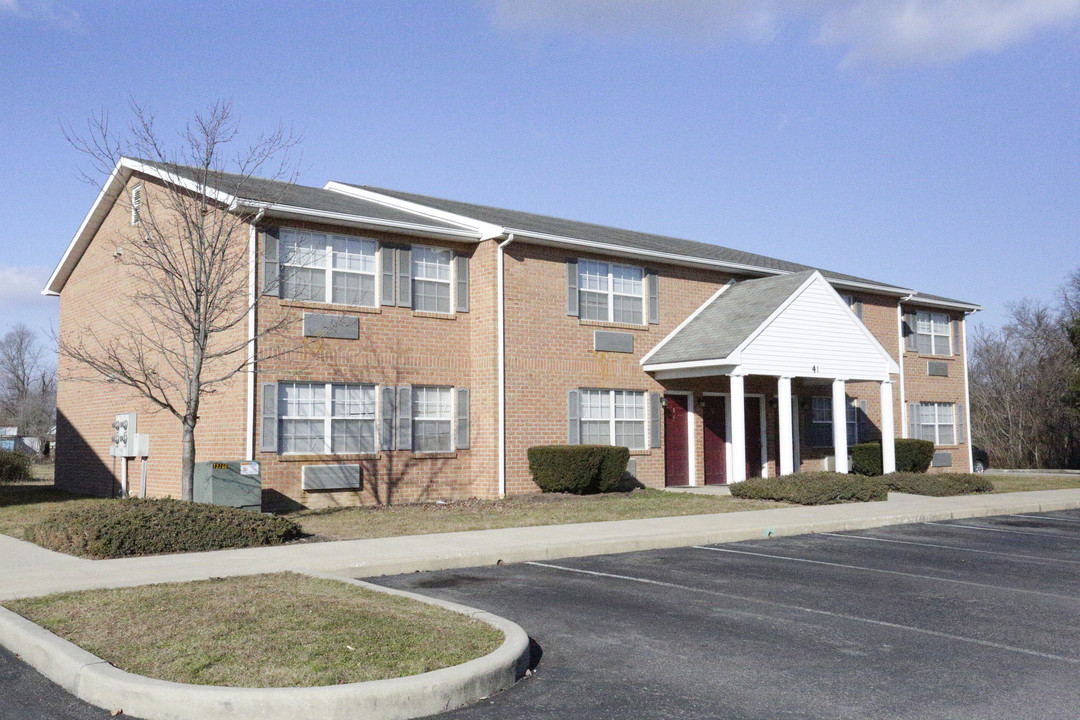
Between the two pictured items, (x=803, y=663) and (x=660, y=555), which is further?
(x=660, y=555)

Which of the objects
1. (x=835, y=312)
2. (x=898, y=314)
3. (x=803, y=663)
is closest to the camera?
(x=803, y=663)

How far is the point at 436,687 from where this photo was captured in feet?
18.3

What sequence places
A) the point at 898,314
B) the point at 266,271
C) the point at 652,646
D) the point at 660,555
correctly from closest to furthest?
the point at 652,646 → the point at 660,555 → the point at 266,271 → the point at 898,314

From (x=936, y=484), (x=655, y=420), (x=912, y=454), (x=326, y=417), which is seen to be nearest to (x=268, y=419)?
(x=326, y=417)

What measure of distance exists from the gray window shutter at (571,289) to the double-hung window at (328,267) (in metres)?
4.35

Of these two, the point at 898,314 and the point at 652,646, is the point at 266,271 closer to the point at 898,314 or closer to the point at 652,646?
the point at 652,646

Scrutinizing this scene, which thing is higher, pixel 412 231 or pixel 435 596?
pixel 412 231

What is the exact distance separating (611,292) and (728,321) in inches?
108

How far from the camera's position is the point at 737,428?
69.4ft

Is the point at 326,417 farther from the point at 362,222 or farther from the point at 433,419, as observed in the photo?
the point at 362,222

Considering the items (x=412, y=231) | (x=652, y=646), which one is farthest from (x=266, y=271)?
(x=652, y=646)

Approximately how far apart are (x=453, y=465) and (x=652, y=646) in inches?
522

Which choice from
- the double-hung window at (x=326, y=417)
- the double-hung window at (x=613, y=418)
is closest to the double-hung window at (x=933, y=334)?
the double-hung window at (x=613, y=418)

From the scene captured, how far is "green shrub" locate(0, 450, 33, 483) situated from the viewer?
29.4 m
